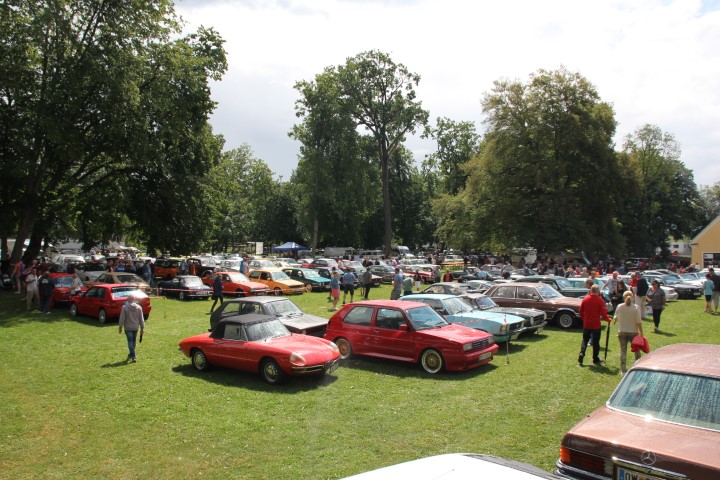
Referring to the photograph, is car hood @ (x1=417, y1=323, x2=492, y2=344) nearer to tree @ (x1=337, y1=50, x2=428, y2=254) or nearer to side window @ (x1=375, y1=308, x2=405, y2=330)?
side window @ (x1=375, y1=308, x2=405, y2=330)

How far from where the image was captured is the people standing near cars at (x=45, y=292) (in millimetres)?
19234

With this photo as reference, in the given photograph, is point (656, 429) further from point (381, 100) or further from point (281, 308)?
point (381, 100)

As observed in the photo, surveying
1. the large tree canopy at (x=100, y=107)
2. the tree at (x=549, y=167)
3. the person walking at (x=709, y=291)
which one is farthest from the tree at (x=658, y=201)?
the large tree canopy at (x=100, y=107)

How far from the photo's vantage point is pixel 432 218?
76.7 metres

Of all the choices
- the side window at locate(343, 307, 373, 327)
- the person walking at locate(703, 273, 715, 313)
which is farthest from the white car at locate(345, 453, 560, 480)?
the person walking at locate(703, 273, 715, 313)

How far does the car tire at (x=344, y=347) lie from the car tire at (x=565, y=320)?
26.8ft

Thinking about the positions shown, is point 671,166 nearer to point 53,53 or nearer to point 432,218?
point 432,218

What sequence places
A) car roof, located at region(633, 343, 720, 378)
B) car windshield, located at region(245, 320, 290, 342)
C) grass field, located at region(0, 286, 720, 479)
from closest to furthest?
car roof, located at region(633, 343, 720, 378) < grass field, located at region(0, 286, 720, 479) < car windshield, located at region(245, 320, 290, 342)

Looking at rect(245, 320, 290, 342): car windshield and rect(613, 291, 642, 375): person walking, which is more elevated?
rect(613, 291, 642, 375): person walking

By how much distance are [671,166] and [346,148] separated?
4582 centimetres

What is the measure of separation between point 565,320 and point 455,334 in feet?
23.5

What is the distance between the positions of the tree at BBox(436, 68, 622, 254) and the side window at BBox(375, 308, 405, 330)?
33718 millimetres

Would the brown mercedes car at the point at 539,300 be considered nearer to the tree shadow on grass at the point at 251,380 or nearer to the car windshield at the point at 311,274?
the tree shadow on grass at the point at 251,380

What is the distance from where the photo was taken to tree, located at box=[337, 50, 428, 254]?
54.6m
